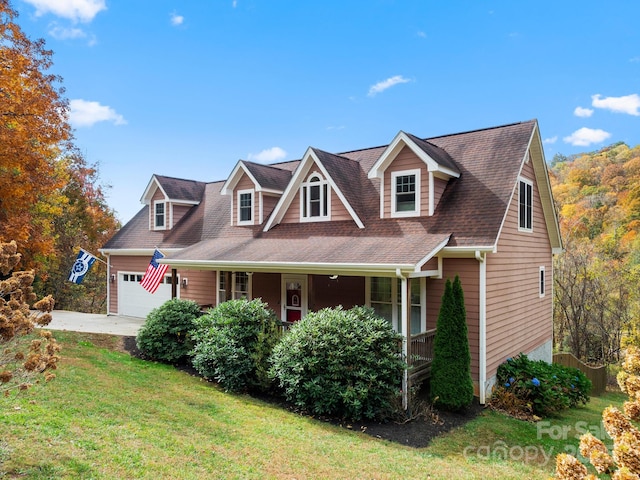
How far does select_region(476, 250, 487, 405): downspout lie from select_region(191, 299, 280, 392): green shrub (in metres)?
4.98

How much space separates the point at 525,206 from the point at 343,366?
8018 mm

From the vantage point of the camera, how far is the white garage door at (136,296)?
60.7 feet

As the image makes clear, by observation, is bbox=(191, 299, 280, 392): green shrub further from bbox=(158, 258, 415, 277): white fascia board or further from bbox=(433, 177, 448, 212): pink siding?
bbox=(433, 177, 448, 212): pink siding

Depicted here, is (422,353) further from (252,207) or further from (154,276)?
(154,276)

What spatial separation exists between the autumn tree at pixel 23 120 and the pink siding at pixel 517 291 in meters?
15.5

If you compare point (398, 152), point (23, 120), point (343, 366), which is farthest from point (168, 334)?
point (23, 120)

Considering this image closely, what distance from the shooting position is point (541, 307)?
48.3 ft

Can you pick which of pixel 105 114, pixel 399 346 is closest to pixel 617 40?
pixel 399 346

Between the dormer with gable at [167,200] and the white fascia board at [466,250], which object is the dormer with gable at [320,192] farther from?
the dormer with gable at [167,200]

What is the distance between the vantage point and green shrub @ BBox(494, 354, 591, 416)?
10445mm

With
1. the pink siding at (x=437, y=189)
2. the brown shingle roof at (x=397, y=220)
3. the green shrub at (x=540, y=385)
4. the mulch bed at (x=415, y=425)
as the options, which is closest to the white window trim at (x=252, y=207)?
the brown shingle roof at (x=397, y=220)

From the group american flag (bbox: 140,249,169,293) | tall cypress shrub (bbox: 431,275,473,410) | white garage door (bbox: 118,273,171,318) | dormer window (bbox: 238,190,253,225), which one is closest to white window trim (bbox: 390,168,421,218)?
tall cypress shrub (bbox: 431,275,473,410)

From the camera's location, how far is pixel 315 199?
14.3 meters

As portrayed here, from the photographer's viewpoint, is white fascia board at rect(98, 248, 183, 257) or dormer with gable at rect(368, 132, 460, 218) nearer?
dormer with gable at rect(368, 132, 460, 218)
